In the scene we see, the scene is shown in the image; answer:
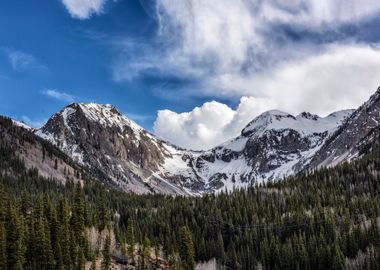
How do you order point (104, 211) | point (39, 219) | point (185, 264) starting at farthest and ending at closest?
point (104, 211) < point (185, 264) < point (39, 219)

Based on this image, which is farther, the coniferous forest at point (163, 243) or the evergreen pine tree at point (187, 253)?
the evergreen pine tree at point (187, 253)

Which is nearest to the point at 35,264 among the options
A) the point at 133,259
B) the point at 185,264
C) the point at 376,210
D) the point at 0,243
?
the point at 0,243

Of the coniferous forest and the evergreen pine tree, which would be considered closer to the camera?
the coniferous forest

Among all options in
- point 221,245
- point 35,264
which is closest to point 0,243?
point 35,264

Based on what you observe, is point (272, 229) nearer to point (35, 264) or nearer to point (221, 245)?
point (221, 245)

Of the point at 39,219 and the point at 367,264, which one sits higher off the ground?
the point at 39,219

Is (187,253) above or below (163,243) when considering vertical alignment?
below

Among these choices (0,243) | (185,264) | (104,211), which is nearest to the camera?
(0,243)

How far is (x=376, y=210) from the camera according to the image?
7653 inches

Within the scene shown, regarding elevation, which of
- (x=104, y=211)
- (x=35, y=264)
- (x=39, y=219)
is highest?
(x=104, y=211)

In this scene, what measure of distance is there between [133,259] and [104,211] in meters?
33.4

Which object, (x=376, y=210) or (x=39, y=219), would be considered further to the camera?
(x=376, y=210)

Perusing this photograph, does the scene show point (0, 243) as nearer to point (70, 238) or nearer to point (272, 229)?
point (70, 238)

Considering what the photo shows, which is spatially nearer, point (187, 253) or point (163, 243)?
point (187, 253)
